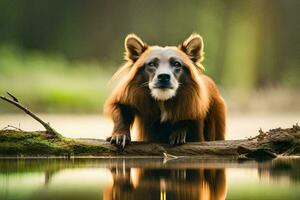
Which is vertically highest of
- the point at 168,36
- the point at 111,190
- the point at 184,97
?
Answer: the point at 168,36

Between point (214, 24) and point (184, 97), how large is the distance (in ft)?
12.3

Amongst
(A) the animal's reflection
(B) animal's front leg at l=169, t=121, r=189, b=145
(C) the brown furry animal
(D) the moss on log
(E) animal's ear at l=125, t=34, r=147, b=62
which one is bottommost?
(A) the animal's reflection

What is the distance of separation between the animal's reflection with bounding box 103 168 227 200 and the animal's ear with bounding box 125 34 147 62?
165cm

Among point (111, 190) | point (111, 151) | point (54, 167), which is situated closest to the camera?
point (111, 190)

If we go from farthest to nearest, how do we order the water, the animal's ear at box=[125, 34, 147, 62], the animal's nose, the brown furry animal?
the animal's ear at box=[125, 34, 147, 62]
the brown furry animal
the animal's nose
the water

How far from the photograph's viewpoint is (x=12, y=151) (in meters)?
7.59

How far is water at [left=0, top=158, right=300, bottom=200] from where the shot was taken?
16.5ft

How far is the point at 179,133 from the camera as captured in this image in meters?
7.59

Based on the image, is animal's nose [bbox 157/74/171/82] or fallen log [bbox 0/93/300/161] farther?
fallen log [bbox 0/93/300/161]

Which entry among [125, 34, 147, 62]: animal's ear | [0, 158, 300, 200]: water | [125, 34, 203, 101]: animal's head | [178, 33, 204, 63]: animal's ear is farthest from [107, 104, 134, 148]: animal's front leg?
[178, 33, 204, 63]: animal's ear

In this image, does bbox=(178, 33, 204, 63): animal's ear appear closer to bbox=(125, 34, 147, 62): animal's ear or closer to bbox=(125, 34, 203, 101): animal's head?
bbox=(125, 34, 203, 101): animal's head

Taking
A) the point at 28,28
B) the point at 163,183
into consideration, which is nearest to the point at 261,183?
the point at 163,183

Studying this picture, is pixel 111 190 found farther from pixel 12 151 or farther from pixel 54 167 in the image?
pixel 12 151

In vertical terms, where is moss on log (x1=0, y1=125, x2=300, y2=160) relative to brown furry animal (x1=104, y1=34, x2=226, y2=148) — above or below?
below
